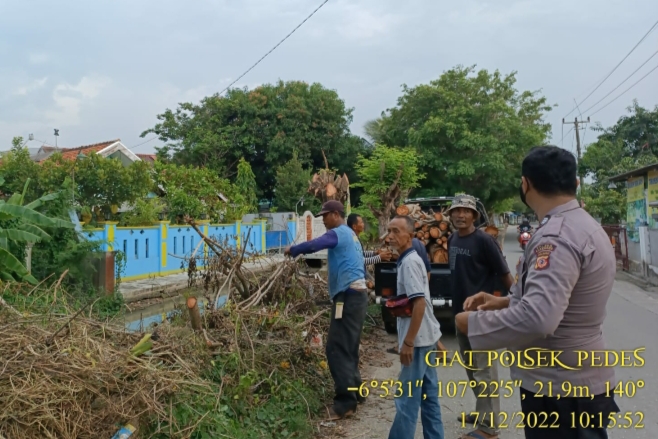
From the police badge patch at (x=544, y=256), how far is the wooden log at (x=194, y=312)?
10.4ft

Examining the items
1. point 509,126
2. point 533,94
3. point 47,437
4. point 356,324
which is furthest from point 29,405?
point 533,94

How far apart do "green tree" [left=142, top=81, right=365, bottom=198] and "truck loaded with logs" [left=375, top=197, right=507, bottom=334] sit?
19.1 metres

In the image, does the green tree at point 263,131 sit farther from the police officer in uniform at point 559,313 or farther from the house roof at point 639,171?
the police officer in uniform at point 559,313

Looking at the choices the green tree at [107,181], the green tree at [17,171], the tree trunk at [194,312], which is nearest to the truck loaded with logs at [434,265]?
the tree trunk at [194,312]

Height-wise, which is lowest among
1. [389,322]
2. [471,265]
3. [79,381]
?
[389,322]

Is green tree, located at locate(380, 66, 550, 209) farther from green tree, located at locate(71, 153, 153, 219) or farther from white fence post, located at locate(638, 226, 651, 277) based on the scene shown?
green tree, located at locate(71, 153, 153, 219)

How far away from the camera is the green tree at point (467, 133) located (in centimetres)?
2673

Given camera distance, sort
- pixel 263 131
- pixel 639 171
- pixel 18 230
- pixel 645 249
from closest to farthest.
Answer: pixel 18 230
pixel 645 249
pixel 639 171
pixel 263 131

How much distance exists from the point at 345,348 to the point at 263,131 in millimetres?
25057

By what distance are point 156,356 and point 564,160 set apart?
9.93ft

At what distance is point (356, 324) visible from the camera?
15.1 feet

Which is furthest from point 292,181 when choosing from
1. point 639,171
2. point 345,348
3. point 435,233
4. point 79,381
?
point 79,381

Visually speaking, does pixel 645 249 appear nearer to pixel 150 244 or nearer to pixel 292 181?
pixel 150 244

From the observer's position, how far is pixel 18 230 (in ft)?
23.2
